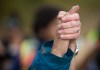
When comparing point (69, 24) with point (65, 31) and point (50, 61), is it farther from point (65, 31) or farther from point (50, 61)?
point (50, 61)

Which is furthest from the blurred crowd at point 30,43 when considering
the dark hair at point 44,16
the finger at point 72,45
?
the finger at point 72,45

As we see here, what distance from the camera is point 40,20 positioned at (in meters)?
2.98

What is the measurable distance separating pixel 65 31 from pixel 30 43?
8.10ft

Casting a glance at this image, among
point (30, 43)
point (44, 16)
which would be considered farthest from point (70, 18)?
point (30, 43)

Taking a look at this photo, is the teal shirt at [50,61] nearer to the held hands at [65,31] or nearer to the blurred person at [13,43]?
the held hands at [65,31]

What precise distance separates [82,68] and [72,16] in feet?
7.30

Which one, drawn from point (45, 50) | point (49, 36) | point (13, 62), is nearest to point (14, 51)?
point (13, 62)

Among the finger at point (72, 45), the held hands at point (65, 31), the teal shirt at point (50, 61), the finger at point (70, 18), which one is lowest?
the teal shirt at point (50, 61)

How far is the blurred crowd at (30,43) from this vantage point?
2803mm

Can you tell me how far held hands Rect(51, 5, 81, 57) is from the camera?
1328 millimetres

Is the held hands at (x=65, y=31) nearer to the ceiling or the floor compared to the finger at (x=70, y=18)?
nearer to the floor

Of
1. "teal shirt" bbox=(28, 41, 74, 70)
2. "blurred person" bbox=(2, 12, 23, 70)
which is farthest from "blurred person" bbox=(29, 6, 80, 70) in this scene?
"blurred person" bbox=(2, 12, 23, 70)

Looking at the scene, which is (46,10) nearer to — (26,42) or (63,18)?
(26,42)

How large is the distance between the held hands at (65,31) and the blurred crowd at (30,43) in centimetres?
118
